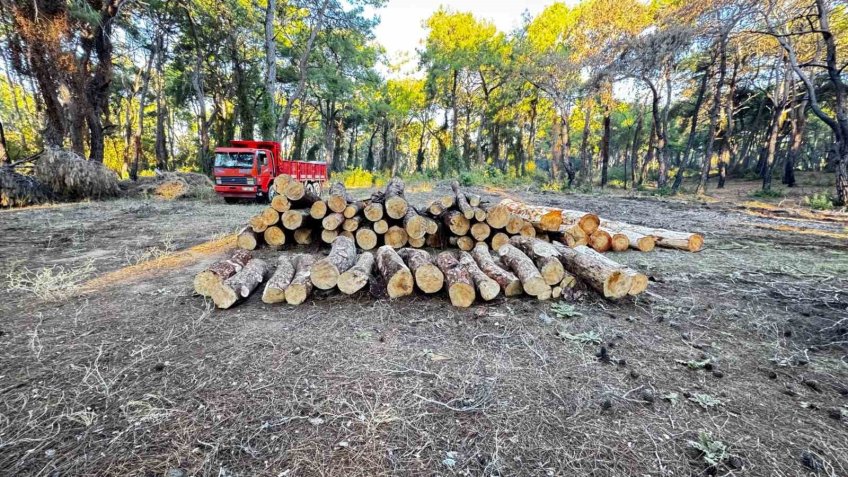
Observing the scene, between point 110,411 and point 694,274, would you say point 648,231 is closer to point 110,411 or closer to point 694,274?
point 694,274

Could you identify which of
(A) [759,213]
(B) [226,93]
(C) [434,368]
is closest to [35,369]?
(C) [434,368]

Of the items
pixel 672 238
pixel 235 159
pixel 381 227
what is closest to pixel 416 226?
pixel 381 227

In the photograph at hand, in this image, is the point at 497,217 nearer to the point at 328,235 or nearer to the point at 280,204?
the point at 328,235

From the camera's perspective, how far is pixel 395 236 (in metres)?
4.96

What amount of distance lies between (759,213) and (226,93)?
29.1 metres

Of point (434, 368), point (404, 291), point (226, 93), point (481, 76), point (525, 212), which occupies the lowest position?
point (434, 368)

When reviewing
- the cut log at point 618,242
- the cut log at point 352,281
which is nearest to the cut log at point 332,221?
the cut log at point 352,281

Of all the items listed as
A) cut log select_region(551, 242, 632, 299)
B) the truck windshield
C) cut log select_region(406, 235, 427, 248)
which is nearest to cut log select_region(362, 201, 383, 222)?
cut log select_region(406, 235, 427, 248)

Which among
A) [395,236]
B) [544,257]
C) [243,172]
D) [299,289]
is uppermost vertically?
[243,172]

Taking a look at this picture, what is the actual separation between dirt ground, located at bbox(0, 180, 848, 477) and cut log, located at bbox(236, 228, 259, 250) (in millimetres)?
1034

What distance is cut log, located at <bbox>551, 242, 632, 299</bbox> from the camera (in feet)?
11.4

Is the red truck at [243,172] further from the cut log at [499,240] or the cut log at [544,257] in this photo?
the cut log at [544,257]

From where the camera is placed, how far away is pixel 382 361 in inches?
99.7

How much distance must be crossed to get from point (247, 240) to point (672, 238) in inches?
277
